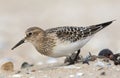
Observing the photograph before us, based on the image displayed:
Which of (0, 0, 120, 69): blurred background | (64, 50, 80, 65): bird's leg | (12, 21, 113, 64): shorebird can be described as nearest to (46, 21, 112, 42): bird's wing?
(12, 21, 113, 64): shorebird

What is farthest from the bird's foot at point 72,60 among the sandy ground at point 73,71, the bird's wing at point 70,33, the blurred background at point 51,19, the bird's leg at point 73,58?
the blurred background at point 51,19

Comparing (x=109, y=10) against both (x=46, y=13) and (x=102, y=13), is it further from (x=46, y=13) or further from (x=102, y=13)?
(x=46, y=13)

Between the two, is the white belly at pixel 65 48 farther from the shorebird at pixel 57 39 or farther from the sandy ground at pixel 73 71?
the sandy ground at pixel 73 71

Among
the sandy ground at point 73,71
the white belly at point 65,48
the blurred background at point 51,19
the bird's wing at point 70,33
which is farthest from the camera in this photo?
the blurred background at point 51,19

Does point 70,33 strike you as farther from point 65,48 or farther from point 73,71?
point 73,71

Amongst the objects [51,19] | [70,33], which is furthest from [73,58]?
[51,19]

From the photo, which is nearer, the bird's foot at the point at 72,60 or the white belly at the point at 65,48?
the white belly at the point at 65,48

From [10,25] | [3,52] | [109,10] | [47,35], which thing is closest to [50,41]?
[47,35]

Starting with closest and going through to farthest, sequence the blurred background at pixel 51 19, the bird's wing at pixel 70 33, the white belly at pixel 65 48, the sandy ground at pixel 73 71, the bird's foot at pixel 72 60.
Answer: the sandy ground at pixel 73 71 < the white belly at pixel 65 48 < the bird's wing at pixel 70 33 < the bird's foot at pixel 72 60 < the blurred background at pixel 51 19
